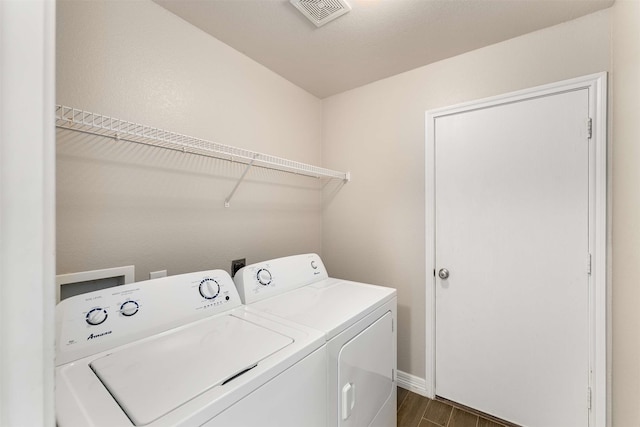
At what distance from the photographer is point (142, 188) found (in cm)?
145

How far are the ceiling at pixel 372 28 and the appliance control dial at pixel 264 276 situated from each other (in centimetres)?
149

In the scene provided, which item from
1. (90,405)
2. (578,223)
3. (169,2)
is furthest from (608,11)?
(90,405)

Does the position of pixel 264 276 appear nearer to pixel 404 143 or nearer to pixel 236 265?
pixel 236 265

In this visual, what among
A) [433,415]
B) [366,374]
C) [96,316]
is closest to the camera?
[96,316]

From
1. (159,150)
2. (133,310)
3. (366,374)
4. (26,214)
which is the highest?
(159,150)

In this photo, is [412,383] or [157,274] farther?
[412,383]

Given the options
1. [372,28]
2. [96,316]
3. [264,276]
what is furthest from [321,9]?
[96,316]

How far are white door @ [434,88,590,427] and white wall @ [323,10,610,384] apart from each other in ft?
0.49

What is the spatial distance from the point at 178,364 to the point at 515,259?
6.50 feet

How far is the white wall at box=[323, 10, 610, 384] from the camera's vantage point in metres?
1.65

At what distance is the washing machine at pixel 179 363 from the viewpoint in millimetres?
722

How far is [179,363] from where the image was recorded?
907mm

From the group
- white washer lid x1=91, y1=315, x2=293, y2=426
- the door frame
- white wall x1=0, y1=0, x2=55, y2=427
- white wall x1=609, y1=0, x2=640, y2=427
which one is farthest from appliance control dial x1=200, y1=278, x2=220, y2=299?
the door frame

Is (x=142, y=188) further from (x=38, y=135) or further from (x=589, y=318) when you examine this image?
(x=589, y=318)
